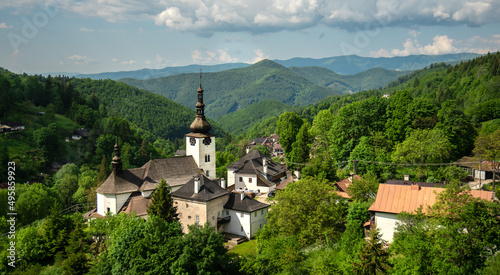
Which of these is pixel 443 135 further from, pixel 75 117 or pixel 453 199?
pixel 75 117

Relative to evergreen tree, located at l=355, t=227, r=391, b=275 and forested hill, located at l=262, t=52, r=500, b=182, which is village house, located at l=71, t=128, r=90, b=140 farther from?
evergreen tree, located at l=355, t=227, r=391, b=275

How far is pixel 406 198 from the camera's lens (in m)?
30.0

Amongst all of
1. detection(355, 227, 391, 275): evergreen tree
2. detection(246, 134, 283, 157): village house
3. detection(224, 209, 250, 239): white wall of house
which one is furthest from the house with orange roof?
detection(246, 134, 283, 157): village house

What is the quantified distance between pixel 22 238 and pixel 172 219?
566 inches

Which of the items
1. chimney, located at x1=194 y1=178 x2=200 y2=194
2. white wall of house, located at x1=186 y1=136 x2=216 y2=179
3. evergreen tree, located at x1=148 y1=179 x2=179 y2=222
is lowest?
evergreen tree, located at x1=148 y1=179 x2=179 y2=222

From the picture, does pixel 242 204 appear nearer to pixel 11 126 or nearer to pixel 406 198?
pixel 406 198

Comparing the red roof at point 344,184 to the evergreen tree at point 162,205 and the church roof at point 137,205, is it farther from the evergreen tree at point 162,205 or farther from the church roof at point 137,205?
the church roof at point 137,205

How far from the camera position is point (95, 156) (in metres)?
93.1

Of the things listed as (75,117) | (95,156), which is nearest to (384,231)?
(95,156)

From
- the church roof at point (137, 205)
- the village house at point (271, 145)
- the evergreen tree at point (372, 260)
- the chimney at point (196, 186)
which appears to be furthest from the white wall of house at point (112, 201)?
the village house at point (271, 145)

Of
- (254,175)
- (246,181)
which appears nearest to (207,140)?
(254,175)

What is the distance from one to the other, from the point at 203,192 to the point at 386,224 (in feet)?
59.8

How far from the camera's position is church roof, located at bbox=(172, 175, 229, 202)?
37.8m

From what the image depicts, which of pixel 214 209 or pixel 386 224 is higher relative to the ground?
pixel 386 224
